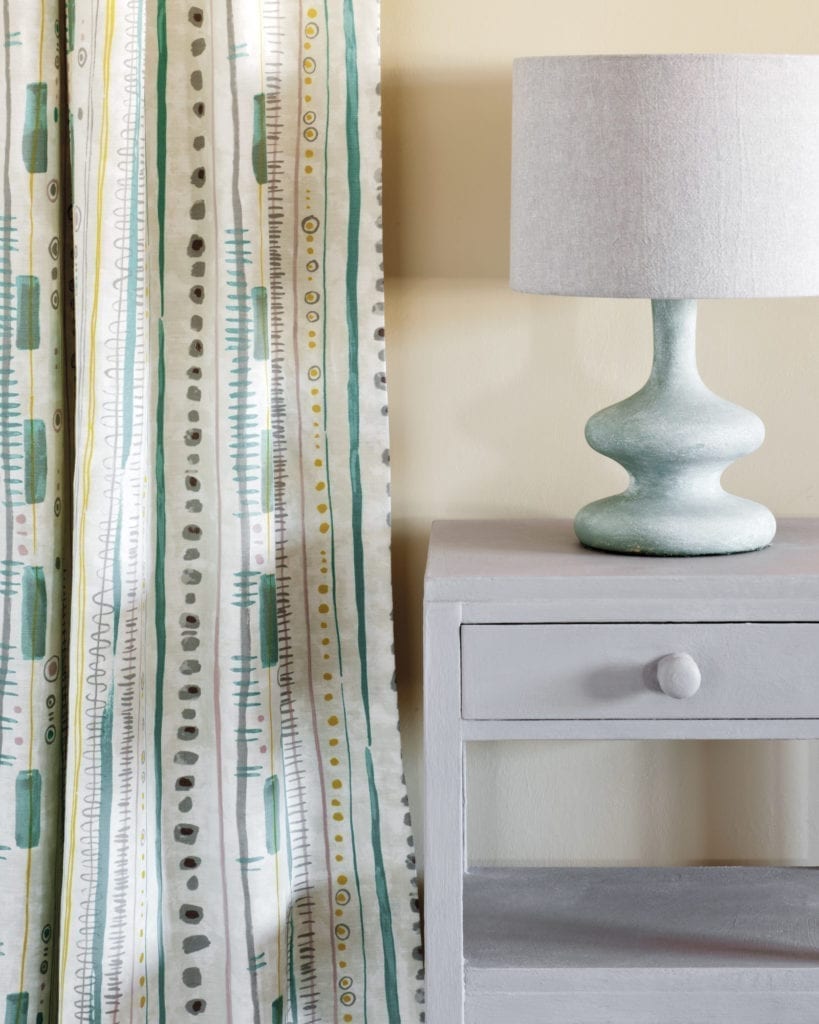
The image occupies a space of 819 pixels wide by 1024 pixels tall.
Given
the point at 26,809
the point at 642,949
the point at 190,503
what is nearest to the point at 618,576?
the point at 642,949

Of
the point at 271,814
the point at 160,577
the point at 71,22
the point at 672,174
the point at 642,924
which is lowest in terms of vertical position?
the point at 642,924

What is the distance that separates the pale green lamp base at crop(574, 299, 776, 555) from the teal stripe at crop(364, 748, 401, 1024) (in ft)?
1.26

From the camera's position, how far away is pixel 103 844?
1.27 meters

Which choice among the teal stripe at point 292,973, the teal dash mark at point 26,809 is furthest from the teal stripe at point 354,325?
the teal dash mark at point 26,809

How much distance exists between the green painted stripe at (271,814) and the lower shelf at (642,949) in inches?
8.5

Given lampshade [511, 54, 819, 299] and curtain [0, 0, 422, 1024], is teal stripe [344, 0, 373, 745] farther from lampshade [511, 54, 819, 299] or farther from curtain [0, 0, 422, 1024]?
lampshade [511, 54, 819, 299]

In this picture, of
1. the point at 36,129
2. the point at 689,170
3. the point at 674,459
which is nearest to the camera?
the point at 689,170

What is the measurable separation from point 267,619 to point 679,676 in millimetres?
455

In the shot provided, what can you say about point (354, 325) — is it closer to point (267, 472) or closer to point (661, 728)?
point (267, 472)

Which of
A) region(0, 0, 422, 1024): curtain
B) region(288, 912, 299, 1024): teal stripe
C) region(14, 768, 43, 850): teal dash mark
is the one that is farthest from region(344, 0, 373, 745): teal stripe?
region(14, 768, 43, 850): teal dash mark

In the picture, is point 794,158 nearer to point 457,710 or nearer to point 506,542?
point 506,542

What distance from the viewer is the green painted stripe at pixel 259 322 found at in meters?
1.28

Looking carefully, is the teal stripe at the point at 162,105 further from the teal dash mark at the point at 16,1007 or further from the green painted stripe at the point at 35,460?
the teal dash mark at the point at 16,1007

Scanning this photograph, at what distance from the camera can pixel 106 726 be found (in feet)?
4.18
